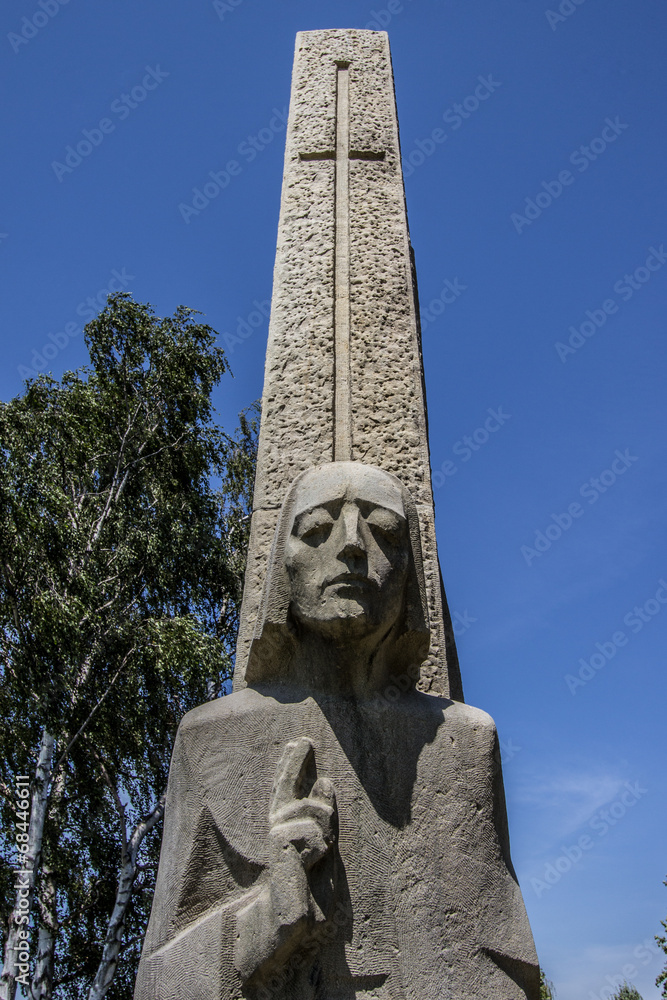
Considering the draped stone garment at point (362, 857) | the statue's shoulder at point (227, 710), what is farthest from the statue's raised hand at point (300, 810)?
the statue's shoulder at point (227, 710)

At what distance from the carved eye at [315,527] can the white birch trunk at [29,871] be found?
9.39 m

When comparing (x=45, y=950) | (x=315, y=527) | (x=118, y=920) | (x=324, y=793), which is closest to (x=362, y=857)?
(x=324, y=793)

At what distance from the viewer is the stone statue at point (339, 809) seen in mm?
2637

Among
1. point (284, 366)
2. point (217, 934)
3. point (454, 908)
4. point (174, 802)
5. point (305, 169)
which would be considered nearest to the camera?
point (217, 934)

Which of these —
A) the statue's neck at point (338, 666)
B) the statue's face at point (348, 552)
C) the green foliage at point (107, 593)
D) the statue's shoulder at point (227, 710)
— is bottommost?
the statue's shoulder at point (227, 710)

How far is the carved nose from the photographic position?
304 centimetres

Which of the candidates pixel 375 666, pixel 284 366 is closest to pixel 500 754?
pixel 375 666

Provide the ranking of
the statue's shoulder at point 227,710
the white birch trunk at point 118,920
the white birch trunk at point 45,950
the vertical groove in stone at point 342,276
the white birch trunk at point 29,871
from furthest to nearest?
the white birch trunk at point 118,920 < the white birch trunk at point 45,950 < the white birch trunk at point 29,871 < the vertical groove in stone at point 342,276 < the statue's shoulder at point 227,710

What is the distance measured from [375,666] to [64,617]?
9504 millimetres

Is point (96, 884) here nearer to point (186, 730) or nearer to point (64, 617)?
point (64, 617)

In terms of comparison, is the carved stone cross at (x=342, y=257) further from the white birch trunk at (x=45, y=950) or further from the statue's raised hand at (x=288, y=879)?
the white birch trunk at (x=45, y=950)

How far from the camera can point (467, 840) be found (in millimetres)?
3010

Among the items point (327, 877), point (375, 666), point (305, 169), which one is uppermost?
point (305, 169)

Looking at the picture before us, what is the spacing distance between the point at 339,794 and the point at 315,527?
3.05ft
